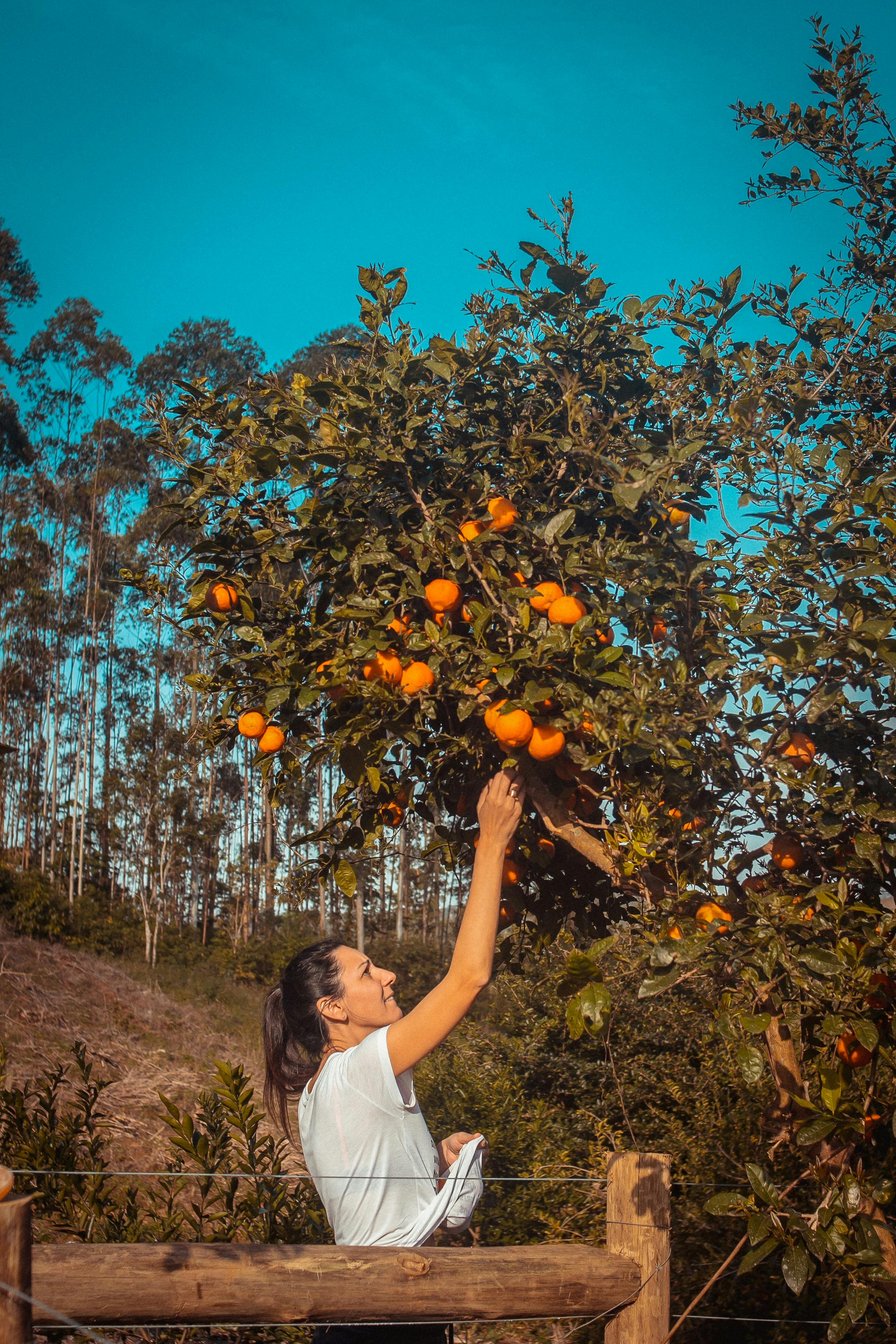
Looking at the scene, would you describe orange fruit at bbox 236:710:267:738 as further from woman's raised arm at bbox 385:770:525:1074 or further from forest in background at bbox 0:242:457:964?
forest in background at bbox 0:242:457:964

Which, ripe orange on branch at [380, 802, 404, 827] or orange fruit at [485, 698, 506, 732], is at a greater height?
orange fruit at [485, 698, 506, 732]

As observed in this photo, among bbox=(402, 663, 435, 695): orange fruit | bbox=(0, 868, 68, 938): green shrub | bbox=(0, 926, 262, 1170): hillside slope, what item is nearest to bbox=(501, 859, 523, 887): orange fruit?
bbox=(402, 663, 435, 695): orange fruit

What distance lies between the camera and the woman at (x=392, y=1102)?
153 cm

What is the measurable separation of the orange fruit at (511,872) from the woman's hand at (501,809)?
0.23 m

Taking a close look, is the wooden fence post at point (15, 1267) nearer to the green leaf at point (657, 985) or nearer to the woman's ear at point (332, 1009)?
the woman's ear at point (332, 1009)

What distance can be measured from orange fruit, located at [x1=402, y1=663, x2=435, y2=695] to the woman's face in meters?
0.51

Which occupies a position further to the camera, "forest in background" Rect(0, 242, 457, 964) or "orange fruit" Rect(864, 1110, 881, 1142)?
"forest in background" Rect(0, 242, 457, 964)

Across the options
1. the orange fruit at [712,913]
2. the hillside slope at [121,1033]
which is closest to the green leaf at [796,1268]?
the orange fruit at [712,913]

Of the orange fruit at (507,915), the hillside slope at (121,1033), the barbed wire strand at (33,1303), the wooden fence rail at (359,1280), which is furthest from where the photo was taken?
the hillside slope at (121,1033)

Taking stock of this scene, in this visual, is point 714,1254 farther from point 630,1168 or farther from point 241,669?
point 241,669

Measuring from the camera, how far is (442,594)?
1.62m

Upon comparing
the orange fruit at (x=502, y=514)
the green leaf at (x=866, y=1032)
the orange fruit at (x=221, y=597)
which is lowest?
the green leaf at (x=866, y=1032)

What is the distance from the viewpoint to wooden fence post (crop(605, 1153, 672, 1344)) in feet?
5.47

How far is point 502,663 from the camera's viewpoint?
147 cm
